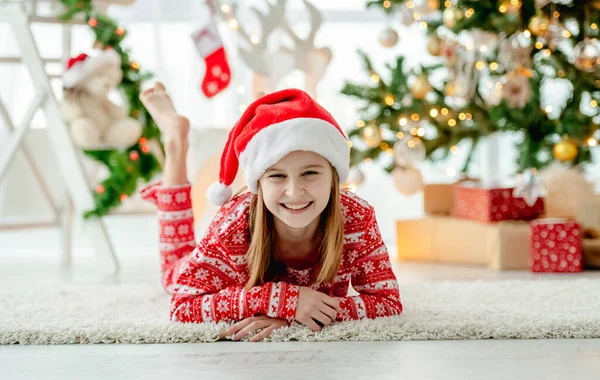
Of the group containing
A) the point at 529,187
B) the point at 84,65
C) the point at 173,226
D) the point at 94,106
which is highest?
the point at 84,65

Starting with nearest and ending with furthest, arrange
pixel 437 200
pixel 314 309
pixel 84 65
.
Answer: pixel 314 309
pixel 84 65
pixel 437 200

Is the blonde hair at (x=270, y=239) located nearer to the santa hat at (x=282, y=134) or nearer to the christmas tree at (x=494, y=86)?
the santa hat at (x=282, y=134)

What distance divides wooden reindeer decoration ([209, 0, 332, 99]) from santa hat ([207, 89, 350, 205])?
4.23 feet

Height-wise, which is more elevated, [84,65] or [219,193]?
[84,65]

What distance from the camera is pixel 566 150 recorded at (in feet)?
7.20

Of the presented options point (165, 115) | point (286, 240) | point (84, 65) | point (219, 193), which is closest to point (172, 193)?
point (165, 115)

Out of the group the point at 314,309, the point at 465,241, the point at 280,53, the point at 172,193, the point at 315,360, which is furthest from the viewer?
the point at 280,53

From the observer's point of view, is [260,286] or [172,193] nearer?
[260,286]

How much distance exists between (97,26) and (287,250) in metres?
1.22

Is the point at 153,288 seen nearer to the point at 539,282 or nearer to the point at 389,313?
the point at 389,313

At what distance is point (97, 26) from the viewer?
235 cm

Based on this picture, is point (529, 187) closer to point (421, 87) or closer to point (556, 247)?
point (556, 247)

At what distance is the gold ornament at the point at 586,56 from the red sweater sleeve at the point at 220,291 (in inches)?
51.5

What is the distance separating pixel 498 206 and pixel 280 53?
0.92 metres
